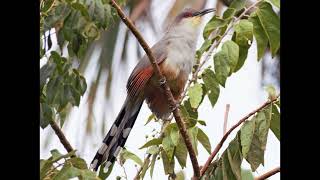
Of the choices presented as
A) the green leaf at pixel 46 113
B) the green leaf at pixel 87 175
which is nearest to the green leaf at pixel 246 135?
the green leaf at pixel 87 175

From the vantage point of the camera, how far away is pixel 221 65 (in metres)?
1.58

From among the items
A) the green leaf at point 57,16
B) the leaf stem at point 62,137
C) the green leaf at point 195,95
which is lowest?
the green leaf at point 195,95

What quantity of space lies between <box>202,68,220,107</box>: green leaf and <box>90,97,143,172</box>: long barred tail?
15.3 inches

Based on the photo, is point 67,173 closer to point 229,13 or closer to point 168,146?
point 168,146

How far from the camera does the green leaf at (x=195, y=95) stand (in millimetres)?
1625

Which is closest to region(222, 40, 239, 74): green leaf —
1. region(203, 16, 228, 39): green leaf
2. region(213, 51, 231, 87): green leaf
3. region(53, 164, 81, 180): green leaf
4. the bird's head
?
region(213, 51, 231, 87): green leaf

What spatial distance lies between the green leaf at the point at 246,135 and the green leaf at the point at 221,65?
131 millimetres

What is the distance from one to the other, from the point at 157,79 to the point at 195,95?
65 centimetres

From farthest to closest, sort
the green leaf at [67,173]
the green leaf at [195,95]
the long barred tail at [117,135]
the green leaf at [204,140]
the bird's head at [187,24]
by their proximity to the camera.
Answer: the bird's head at [187,24]
the long barred tail at [117,135]
the green leaf at [204,140]
the green leaf at [195,95]
the green leaf at [67,173]

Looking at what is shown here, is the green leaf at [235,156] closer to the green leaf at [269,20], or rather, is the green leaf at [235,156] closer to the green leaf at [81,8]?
the green leaf at [269,20]

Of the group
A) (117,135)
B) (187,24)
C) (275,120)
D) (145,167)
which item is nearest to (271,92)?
(275,120)
